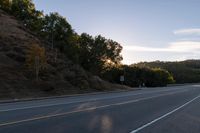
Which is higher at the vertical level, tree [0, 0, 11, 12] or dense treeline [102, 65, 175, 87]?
tree [0, 0, 11, 12]

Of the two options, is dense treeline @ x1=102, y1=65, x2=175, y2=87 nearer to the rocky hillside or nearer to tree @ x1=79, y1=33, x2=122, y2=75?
tree @ x1=79, y1=33, x2=122, y2=75

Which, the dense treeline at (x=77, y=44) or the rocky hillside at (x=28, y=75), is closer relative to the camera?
the rocky hillside at (x=28, y=75)

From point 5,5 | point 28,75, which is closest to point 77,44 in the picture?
point 5,5

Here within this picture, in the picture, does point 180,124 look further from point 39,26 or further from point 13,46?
point 39,26

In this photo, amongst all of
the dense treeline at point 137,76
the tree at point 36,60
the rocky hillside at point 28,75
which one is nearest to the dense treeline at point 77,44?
the dense treeline at point 137,76

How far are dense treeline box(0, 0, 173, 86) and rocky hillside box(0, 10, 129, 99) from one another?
3.98m

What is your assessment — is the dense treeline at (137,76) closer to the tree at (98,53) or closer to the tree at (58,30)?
the tree at (98,53)

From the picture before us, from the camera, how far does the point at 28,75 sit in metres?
49.8

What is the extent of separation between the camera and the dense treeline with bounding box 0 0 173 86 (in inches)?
2972

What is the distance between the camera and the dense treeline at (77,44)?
2972 inches

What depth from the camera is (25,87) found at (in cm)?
4416

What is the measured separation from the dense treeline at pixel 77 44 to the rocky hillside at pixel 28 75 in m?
3.98

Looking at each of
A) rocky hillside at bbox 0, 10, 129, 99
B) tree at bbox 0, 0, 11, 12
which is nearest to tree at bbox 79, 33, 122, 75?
rocky hillside at bbox 0, 10, 129, 99

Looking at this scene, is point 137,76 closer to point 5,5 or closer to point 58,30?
point 58,30
